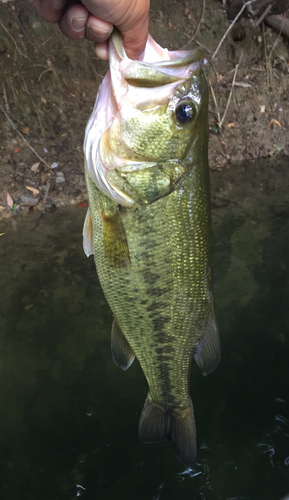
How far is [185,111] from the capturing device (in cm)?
140

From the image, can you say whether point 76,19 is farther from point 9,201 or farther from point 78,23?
point 9,201

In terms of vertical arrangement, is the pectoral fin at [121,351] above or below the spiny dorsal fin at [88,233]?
below

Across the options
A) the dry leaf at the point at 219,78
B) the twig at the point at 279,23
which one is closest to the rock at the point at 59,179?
the dry leaf at the point at 219,78

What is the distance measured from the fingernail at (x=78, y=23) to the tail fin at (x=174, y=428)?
1.71 metres

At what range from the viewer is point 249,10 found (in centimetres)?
675

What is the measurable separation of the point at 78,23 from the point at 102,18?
98mm

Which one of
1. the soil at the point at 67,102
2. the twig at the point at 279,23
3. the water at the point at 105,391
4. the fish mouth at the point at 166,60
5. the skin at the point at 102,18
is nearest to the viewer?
the skin at the point at 102,18

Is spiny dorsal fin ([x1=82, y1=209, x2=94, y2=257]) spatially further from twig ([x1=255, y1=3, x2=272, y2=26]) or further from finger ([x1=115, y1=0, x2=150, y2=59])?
twig ([x1=255, y1=3, x2=272, y2=26])

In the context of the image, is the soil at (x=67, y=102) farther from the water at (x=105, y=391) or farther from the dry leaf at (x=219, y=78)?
the water at (x=105, y=391)

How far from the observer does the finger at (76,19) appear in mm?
1235

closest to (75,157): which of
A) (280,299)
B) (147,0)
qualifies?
(280,299)

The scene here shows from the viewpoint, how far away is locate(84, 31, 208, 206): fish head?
131 cm

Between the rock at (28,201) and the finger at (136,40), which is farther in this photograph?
the rock at (28,201)

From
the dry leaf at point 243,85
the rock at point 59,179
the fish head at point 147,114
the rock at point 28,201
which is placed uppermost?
the fish head at point 147,114
